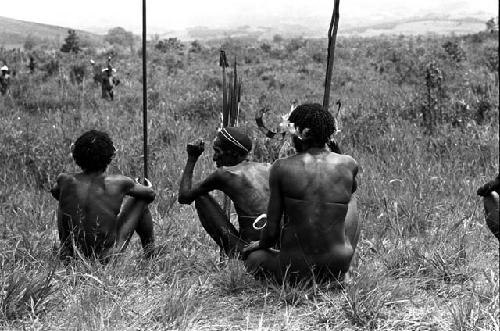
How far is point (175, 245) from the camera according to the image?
13.3ft

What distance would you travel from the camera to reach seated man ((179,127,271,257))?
3543 millimetres

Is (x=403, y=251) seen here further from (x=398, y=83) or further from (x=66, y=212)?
(x=398, y=83)

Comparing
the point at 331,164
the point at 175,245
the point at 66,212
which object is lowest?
the point at 175,245

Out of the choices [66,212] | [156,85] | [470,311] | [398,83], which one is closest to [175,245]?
[66,212]

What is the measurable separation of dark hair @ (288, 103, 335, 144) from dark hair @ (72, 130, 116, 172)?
1.14 m

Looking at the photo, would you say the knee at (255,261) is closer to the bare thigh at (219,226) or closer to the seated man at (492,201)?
the bare thigh at (219,226)

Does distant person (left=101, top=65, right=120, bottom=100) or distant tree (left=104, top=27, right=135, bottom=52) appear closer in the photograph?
distant person (left=101, top=65, right=120, bottom=100)

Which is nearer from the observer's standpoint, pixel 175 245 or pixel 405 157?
pixel 175 245

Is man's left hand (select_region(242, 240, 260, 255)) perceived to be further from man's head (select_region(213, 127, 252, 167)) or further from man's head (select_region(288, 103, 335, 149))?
man's head (select_region(288, 103, 335, 149))

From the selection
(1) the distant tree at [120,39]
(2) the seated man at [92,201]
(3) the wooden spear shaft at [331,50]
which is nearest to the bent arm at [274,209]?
(3) the wooden spear shaft at [331,50]

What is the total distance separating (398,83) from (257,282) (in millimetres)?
11373

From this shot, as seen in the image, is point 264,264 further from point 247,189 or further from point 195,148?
point 195,148

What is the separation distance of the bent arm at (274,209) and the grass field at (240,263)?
275 mm

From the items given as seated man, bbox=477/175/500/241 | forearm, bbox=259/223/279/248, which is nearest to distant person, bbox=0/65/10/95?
forearm, bbox=259/223/279/248
